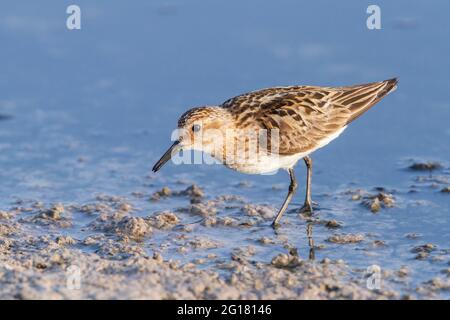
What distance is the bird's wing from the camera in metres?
10.8

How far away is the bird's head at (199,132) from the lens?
410 inches

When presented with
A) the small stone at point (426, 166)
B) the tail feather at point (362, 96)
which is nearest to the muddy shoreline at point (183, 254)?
the small stone at point (426, 166)

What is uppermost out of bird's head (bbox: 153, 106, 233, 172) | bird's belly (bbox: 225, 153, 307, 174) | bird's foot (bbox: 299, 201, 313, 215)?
bird's head (bbox: 153, 106, 233, 172)

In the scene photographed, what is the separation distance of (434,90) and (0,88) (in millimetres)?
6492

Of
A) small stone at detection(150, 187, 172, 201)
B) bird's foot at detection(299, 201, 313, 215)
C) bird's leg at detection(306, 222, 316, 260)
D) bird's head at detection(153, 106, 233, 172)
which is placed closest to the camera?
bird's leg at detection(306, 222, 316, 260)

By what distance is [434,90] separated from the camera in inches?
540

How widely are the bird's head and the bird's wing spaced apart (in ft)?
0.98

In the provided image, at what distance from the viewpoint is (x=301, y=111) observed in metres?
11.0

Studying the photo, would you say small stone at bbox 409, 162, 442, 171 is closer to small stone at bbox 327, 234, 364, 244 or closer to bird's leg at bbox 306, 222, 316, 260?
bird's leg at bbox 306, 222, 316, 260

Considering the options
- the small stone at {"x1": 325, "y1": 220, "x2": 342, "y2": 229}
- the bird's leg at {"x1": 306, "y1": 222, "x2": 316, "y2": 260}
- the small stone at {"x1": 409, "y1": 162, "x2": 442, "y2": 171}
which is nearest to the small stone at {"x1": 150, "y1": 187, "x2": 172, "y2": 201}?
the bird's leg at {"x1": 306, "y1": 222, "x2": 316, "y2": 260}

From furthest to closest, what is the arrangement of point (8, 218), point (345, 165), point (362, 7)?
point (362, 7)
point (345, 165)
point (8, 218)
